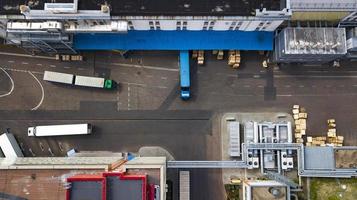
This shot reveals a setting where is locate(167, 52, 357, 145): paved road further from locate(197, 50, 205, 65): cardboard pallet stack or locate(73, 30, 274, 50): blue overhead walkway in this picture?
locate(73, 30, 274, 50): blue overhead walkway

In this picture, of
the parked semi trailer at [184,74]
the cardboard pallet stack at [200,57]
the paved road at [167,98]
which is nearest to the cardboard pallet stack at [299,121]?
the paved road at [167,98]

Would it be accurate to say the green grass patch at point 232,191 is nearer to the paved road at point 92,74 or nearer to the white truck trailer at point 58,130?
the paved road at point 92,74

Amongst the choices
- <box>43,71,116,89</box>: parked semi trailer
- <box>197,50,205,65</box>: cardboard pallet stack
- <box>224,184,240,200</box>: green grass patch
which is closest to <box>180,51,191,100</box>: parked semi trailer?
<box>197,50,205,65</box>: cardboard pallet stack

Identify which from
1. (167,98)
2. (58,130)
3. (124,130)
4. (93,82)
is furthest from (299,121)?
(58,130)

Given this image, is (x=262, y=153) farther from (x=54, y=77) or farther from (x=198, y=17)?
(x=54, y=77)

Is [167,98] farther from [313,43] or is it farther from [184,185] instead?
[313,43]

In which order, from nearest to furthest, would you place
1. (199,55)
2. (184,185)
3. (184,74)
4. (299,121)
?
(184,185), (184,74), (299,121), (199,55)

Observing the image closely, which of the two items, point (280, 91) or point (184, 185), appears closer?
point (184, 185)
